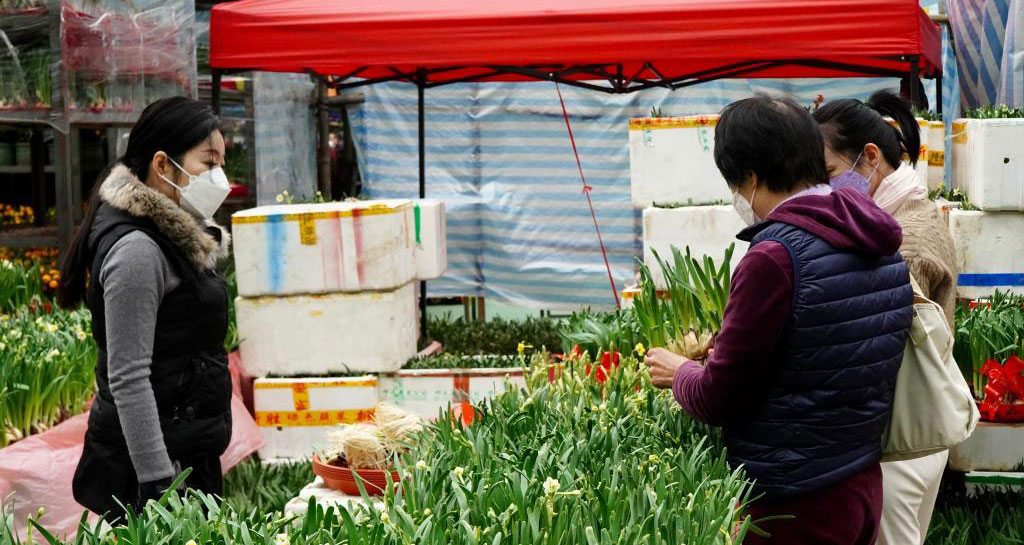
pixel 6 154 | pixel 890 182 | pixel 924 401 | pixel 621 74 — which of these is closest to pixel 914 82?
pixel 621 74

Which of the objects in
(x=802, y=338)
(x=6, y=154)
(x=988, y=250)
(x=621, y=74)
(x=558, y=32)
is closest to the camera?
(x=802, y=338)

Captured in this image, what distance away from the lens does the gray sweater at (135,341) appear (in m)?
2.64

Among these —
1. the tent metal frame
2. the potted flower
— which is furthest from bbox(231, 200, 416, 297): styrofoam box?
the potted flower

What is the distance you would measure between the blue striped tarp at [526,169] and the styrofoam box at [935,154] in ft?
9.92

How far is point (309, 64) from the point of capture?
570cm

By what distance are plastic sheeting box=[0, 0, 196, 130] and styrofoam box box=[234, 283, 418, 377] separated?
5.66 feet

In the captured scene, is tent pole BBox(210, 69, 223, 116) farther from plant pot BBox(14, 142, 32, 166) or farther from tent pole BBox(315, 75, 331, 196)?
plant pot BBox(14, 142, 32, 166)

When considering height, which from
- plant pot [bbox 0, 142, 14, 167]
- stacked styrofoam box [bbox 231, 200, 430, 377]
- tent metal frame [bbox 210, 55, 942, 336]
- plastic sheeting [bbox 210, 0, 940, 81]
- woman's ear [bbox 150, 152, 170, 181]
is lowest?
stacked styrofoam box [bbox 231, 200, 430, 377]

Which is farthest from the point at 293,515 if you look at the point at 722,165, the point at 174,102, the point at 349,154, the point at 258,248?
the point at 349,154

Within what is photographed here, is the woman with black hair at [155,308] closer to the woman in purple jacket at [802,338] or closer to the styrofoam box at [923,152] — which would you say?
the woman in purple jacket at [802,338]

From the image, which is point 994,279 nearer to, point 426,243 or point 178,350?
point 426,243

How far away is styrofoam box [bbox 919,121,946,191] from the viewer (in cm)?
559

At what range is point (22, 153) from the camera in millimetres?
10172

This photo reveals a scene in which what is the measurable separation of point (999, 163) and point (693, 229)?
4.50 ft
